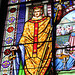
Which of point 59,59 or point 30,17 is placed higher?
point 30,17

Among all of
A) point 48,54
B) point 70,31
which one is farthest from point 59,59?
point 70,31

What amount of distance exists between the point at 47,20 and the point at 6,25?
122cm

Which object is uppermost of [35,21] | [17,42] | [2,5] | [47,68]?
[2,5]

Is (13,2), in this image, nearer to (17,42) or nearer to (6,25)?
(6,25)

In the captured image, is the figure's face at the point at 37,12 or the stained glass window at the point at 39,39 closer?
the stained glass window at the point at 39,39

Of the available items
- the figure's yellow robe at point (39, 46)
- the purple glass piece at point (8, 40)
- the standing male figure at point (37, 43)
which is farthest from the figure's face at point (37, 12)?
the purple glass piece at point (8, 40)

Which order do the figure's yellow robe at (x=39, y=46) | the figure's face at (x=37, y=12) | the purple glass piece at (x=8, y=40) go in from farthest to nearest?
the figure's face at (x=37, y=12) < the purple glass piece at (x=8, y=40) < the figure's yellow robe at (x=39, y=46)

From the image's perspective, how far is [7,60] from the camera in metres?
6.77

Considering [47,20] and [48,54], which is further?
[47,20]

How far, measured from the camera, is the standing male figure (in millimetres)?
6492

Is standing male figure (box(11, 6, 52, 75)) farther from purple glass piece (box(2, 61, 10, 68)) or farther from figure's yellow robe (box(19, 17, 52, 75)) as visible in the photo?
purple glass piece (box(2, 61, 10, 68))

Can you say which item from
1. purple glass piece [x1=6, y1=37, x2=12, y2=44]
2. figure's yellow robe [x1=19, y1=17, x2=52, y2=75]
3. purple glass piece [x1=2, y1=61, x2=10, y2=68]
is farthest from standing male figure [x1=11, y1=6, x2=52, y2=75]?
purple glass piece [x1=2, y1=61, x2=10, y2=68]

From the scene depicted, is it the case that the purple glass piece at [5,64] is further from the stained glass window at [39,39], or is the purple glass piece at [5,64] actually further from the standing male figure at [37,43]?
the standing male figure at [37,43]

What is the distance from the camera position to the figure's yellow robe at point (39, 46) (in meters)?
6.47
